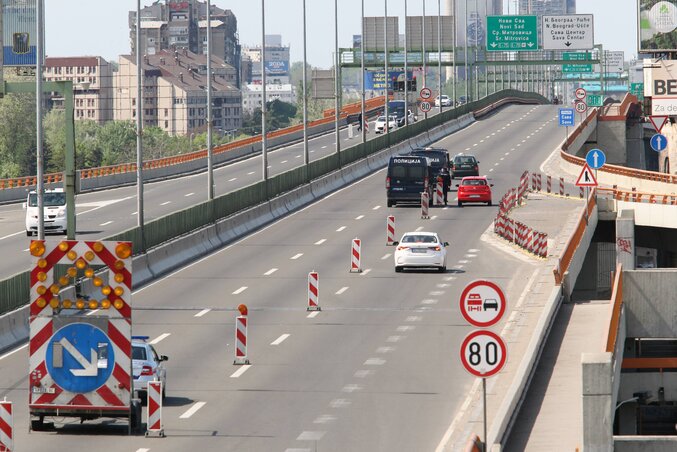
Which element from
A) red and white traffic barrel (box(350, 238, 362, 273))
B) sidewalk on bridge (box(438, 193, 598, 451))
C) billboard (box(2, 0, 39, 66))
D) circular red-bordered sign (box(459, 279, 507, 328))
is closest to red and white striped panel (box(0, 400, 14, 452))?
sidewalk on bridge (box(438, 193, 598, 451))

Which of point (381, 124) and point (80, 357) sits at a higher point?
point (381, 124)

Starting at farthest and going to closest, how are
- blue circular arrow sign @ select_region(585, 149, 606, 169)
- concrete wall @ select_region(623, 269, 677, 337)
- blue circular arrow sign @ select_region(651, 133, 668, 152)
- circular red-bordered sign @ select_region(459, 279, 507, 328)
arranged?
blue circular arrow sign @ select_region(651, 133, 668, 152)
blue circular arrow sign @ select_region(585, 149, 606, 169)
concrete wall @ select_region(623, 269, 677, 337)
circular red-bordered sign @ select_region(459, 279, 507, 328)

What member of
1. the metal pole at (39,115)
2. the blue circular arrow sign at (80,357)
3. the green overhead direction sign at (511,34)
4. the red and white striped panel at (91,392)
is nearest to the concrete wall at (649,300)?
the metal pole at (39,115)

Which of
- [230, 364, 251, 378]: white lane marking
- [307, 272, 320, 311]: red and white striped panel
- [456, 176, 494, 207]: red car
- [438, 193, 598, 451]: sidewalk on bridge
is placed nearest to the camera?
[438, 193, 598, 451]: sidewalk on bridge

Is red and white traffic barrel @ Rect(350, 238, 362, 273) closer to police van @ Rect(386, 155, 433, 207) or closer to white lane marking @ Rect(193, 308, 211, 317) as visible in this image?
white lane marking @ Rect(193, 308, 211, 317)

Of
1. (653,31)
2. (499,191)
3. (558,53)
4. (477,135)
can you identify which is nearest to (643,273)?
(499,191)

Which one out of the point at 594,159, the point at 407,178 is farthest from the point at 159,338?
the point at 407,178

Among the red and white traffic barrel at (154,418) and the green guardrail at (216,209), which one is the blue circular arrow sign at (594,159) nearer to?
the green guardrail at (216,209)

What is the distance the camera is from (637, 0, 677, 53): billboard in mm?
80169

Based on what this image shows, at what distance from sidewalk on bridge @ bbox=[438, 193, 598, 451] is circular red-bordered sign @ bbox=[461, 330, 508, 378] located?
4309mm

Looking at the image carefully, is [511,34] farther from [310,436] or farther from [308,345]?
[310,436]

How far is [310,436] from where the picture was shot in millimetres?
24797

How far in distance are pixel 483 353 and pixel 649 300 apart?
26431 millimetres

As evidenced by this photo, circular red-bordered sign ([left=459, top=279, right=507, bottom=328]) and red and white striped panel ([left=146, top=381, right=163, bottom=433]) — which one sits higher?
circular red-bordered sign ([left=459, top=279, right=507, bottom=328])
